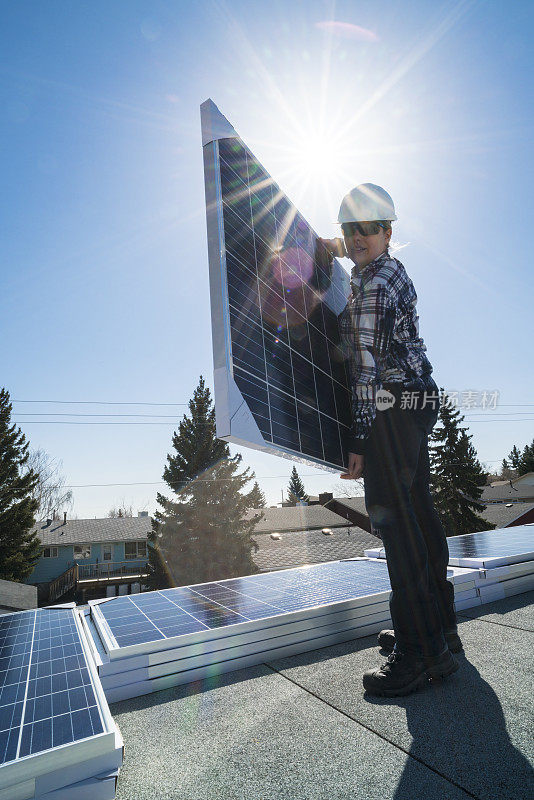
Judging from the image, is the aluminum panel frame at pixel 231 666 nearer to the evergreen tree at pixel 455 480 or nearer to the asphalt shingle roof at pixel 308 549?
the asphalt shingle roof at pixel 308 549

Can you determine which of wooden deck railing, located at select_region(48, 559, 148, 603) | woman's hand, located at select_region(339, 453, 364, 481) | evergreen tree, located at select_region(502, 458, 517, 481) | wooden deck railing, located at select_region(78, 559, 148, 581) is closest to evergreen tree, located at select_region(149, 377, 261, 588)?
wooden deck railing, located at select_region(48, 559, 148, 603)

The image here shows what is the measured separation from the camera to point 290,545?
3039 cm

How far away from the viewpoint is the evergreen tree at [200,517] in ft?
87.4

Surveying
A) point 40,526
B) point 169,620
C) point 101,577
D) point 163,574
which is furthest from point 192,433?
point 169,620

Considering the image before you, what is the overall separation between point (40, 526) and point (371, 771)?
46.1 m

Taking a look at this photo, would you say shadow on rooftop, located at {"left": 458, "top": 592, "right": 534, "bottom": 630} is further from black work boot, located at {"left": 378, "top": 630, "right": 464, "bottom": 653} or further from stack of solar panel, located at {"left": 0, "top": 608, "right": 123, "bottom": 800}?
stack of solar panel, located at {"left": 0, "top": 608, "right": 123, "bottom": 800}

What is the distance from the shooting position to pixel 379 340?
236 cm

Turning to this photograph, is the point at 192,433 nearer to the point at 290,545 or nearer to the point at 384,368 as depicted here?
the point at 290,545

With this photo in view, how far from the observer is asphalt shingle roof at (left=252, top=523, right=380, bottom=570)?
21.4m

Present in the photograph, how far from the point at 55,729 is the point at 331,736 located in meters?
0.95

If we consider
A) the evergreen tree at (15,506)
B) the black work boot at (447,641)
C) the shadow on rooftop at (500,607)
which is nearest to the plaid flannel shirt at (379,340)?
the black work boot at (447,641)

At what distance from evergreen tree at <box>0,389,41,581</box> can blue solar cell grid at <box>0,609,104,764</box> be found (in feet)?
97.4

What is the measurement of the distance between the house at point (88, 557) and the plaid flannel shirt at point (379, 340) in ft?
113

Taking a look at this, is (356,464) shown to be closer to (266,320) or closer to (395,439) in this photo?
(395,439)
